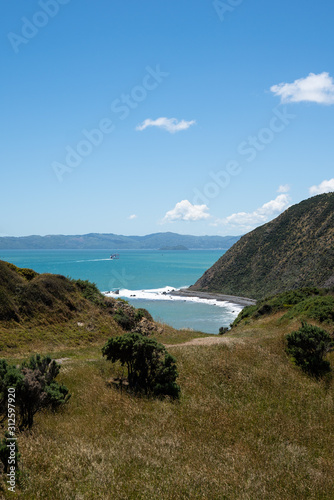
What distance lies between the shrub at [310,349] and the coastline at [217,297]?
315 feet

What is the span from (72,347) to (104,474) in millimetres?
17852

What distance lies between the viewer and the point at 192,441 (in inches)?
287

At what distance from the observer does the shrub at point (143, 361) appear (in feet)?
37.4

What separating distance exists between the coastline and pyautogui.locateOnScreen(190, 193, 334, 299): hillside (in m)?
4.16

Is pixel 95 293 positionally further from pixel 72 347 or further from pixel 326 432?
pixel 326 432

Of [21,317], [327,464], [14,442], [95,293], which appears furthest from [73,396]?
[95,293]

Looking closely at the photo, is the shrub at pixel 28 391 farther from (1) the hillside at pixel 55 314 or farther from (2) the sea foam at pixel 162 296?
(2) the sea foam at pixel 162 296

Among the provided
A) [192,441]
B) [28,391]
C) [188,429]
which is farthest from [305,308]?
[28,391]

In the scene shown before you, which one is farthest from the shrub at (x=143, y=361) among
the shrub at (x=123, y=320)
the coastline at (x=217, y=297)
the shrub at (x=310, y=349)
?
the coastline at (x=217, y=297)

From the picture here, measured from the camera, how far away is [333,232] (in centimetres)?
11131

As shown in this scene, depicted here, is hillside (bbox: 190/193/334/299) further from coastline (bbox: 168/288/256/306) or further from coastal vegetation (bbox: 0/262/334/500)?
coastal vegetation (bbox: 0/262/334/500)

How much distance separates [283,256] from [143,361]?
122941 millimetres

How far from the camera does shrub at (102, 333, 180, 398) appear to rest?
37.4 feet

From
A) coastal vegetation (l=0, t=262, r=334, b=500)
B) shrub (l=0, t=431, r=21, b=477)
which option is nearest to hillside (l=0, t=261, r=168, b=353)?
coastal vegetation (l=0, t=262, r=334, b=500)
